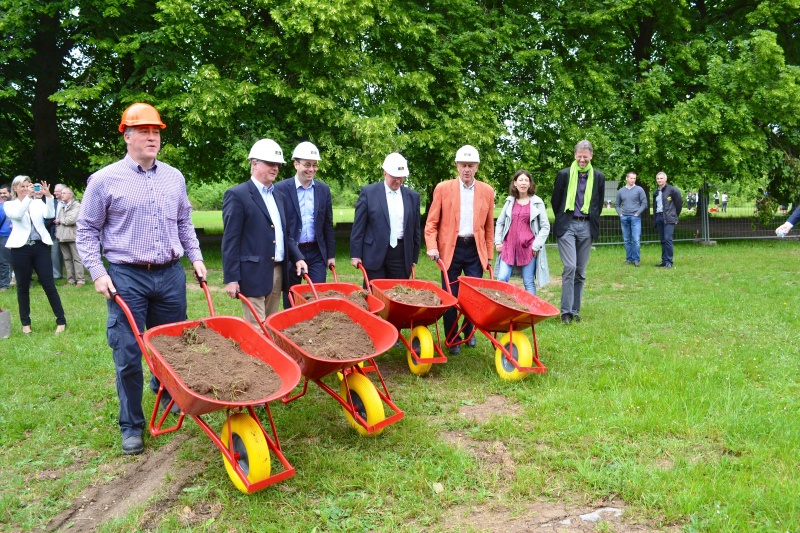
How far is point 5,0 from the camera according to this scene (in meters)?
14.0

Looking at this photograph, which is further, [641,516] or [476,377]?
[476,377]

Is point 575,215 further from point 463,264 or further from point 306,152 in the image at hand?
point 306,152

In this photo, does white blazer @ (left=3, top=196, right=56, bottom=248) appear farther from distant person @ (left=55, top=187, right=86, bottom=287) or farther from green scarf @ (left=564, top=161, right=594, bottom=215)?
green scarf @ (left=564, top=161, right=594, bottom=215)

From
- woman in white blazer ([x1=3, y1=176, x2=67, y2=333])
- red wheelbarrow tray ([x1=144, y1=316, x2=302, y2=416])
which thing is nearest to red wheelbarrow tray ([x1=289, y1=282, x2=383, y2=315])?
red wheelbarrow tray ([x1=144, y1=316, x2=302, y2=416])

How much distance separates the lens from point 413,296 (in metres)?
5.32

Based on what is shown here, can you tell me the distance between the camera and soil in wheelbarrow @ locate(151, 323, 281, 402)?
10.8ft

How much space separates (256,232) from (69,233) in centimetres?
866

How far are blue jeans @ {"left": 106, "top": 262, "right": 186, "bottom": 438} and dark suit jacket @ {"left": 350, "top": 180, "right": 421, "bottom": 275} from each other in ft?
6.82

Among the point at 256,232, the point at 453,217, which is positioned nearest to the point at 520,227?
the point at 453,217

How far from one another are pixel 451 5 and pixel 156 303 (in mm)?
15644

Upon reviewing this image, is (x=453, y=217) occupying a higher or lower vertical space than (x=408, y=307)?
higher

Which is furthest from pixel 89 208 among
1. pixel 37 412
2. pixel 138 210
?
pixel 37 412

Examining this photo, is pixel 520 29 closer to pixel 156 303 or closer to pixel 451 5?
pixel 451 5

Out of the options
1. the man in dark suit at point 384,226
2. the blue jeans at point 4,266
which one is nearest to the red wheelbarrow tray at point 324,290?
the man in dark suit at point 384,226
